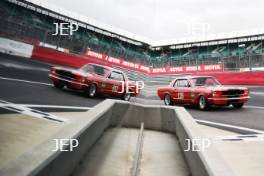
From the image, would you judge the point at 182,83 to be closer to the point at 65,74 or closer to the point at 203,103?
the point at 203,103

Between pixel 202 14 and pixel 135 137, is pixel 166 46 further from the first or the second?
pixel 135 137

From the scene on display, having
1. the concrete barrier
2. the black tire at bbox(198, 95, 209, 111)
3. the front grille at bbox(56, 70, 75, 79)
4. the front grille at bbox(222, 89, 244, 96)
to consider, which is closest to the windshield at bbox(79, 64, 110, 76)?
the front grille at bbox(56, 70, 75, 79)

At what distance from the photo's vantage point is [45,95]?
5.95 m

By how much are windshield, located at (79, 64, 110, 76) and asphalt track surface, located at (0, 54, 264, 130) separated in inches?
25.1

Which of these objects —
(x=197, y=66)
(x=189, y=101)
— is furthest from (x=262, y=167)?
(x=189, y=101)

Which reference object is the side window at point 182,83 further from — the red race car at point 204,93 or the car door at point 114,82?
the car door at point 114,82

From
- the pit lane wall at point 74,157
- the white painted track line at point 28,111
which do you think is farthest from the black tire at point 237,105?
the white painted track line at point 28,111

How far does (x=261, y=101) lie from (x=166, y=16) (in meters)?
4.46

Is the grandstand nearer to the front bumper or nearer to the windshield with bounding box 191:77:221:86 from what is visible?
the windshield with bounding box 191:77:221:86

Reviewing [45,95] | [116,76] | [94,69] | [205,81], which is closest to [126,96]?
[116,76]

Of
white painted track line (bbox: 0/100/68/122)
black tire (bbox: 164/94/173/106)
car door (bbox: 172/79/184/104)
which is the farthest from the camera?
black tire (bbox: 164/94/173/106)

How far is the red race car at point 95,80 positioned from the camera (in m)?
6.93

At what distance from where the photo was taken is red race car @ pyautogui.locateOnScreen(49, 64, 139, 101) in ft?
22.7

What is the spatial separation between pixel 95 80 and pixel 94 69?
11.6 inches
